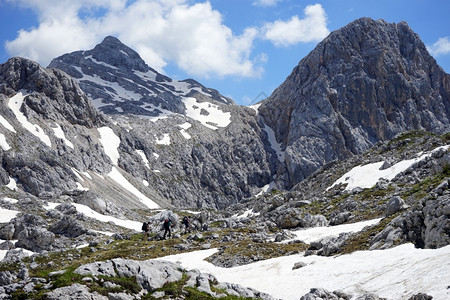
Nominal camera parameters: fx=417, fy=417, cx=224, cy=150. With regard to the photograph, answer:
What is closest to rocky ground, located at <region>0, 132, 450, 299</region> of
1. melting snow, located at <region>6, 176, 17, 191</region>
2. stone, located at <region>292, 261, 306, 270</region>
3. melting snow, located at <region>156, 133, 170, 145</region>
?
stone, located at <region>292, 261, 306, 270</region>

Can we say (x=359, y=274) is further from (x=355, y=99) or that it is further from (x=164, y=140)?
(x=164, y=140)

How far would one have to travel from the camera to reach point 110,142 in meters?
161

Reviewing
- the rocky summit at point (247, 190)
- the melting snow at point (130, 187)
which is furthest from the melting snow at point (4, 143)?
the melting snow at point (130, 187)

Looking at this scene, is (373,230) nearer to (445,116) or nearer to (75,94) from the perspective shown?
(75,94)

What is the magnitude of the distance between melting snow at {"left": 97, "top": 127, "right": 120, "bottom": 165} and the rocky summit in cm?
54

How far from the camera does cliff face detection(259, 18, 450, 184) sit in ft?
574

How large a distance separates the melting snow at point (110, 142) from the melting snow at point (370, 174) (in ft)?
329

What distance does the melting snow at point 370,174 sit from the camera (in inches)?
2544

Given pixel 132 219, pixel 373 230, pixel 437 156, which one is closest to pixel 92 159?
pixel 132 219

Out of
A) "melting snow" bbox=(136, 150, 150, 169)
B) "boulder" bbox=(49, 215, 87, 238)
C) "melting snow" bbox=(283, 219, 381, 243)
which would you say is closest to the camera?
"melting snow" bbox=(283, 219, 381, 243)

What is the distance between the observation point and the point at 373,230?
3162 centimetres

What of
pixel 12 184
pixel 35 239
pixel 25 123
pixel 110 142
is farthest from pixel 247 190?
pixel 35 239

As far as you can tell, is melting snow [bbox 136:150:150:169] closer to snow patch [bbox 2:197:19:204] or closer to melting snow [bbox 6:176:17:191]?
melting snow [bbox 6:176:17:191]

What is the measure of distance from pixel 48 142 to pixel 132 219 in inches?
2139
